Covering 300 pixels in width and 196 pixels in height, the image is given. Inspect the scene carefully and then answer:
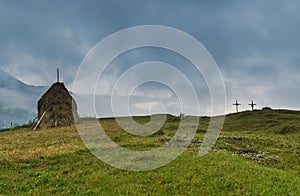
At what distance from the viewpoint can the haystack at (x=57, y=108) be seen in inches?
1725

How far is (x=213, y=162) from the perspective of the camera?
18.1 meters

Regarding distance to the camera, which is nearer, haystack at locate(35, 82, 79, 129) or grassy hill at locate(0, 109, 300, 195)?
grassy hill at locate(0, 109, 300, 195)

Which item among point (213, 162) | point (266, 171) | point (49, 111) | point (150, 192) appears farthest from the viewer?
point (49, 111)

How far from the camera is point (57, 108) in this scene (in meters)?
→ 45.2

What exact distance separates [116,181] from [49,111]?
32480 millimetres

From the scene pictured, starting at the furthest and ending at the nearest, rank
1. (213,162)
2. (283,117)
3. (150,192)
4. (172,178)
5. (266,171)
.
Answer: (283,117) < (213,162) < (266,171) < (172,178) < (150,192)

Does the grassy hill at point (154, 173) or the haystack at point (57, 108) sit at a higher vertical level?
the haystack at point (57, 108)

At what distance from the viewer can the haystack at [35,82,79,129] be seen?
144ft

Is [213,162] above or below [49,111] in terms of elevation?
below

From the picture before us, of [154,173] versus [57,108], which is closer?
[154,173]

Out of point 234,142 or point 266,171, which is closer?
point 266,171

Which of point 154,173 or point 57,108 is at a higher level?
point 57,108

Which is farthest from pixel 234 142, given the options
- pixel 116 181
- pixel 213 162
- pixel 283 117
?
pixel 283 117

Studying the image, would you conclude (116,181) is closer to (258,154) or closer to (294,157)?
(258,154)
